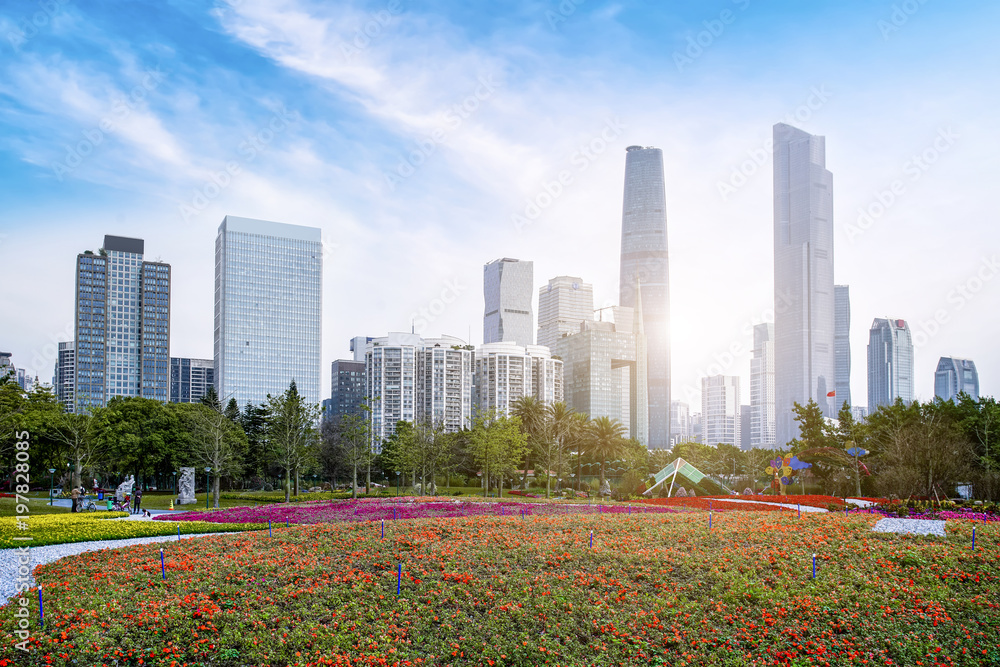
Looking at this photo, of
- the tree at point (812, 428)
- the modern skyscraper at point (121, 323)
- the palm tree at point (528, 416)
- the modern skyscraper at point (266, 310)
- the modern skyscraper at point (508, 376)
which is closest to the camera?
the tree at point (812, 428)

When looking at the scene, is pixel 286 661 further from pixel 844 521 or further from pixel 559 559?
pixel 844 521

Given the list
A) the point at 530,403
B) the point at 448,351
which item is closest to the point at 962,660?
the point at 530,403

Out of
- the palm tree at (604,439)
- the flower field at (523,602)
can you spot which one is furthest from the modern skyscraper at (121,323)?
the flower field at (523,602)

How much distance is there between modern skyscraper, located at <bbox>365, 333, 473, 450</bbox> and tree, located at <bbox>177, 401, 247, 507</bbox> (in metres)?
98.1

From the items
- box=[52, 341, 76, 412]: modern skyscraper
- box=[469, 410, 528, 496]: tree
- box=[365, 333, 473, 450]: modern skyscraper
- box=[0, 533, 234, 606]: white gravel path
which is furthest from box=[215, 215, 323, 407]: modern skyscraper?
box=[0, 533, 234, 606]: white gravel path

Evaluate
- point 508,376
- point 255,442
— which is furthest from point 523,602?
point 508,376

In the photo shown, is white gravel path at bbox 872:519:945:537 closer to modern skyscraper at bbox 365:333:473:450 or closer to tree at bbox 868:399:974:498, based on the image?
tree at bbox 868:399:974:498

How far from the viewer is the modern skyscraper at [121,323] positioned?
6181 inches

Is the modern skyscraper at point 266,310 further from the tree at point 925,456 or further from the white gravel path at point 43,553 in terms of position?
the white gravel path at point 43,553

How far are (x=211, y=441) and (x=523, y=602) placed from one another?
4072 cm

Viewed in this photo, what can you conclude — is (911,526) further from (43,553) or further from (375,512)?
(43,553)

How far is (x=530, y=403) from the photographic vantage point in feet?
236

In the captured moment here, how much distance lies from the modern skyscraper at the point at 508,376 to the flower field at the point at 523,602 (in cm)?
13904

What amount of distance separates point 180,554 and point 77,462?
84.4 feet
